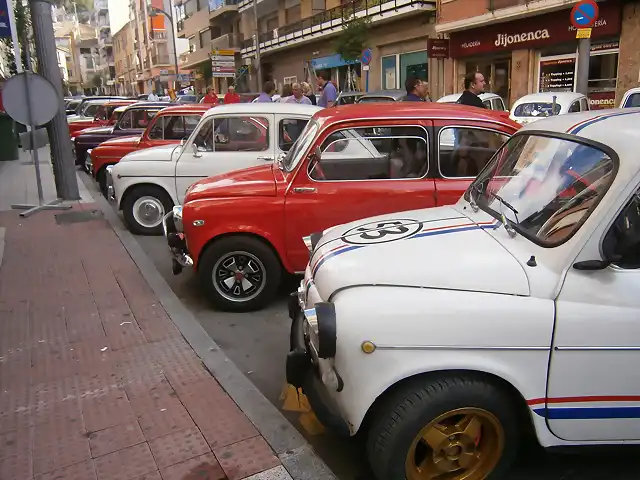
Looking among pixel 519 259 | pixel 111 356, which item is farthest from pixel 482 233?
pixel 111 356

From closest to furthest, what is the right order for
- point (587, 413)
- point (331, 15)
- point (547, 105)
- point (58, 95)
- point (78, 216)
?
1. point (587, 413)
2. point (78, 216)
3. point (58, 95)
4. point (547, 105)
5. point (331, 15)

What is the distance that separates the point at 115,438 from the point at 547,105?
40.2 feet

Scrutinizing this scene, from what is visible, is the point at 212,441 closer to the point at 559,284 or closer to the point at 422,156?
the point at 559,284

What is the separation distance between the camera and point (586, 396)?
7.86 ft

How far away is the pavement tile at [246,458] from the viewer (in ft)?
9.22

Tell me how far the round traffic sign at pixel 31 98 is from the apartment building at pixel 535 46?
15.3 meters

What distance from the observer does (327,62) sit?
109 feet

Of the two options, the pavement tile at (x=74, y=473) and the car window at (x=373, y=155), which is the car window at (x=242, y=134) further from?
the pavement tile at (x=74, y=473)

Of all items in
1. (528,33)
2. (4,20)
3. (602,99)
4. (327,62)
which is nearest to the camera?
(4,20)

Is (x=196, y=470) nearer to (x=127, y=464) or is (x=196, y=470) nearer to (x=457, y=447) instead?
(x=127, y=464)

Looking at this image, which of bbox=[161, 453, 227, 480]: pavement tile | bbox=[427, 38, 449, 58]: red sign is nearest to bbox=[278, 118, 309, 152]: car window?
bbox=[161, 453, 227, 480]: pavement tile

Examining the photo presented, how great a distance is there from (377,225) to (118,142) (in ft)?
25.3

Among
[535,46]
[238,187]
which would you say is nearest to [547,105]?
[535,46]

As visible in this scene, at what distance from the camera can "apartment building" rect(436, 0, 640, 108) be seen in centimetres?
1638
